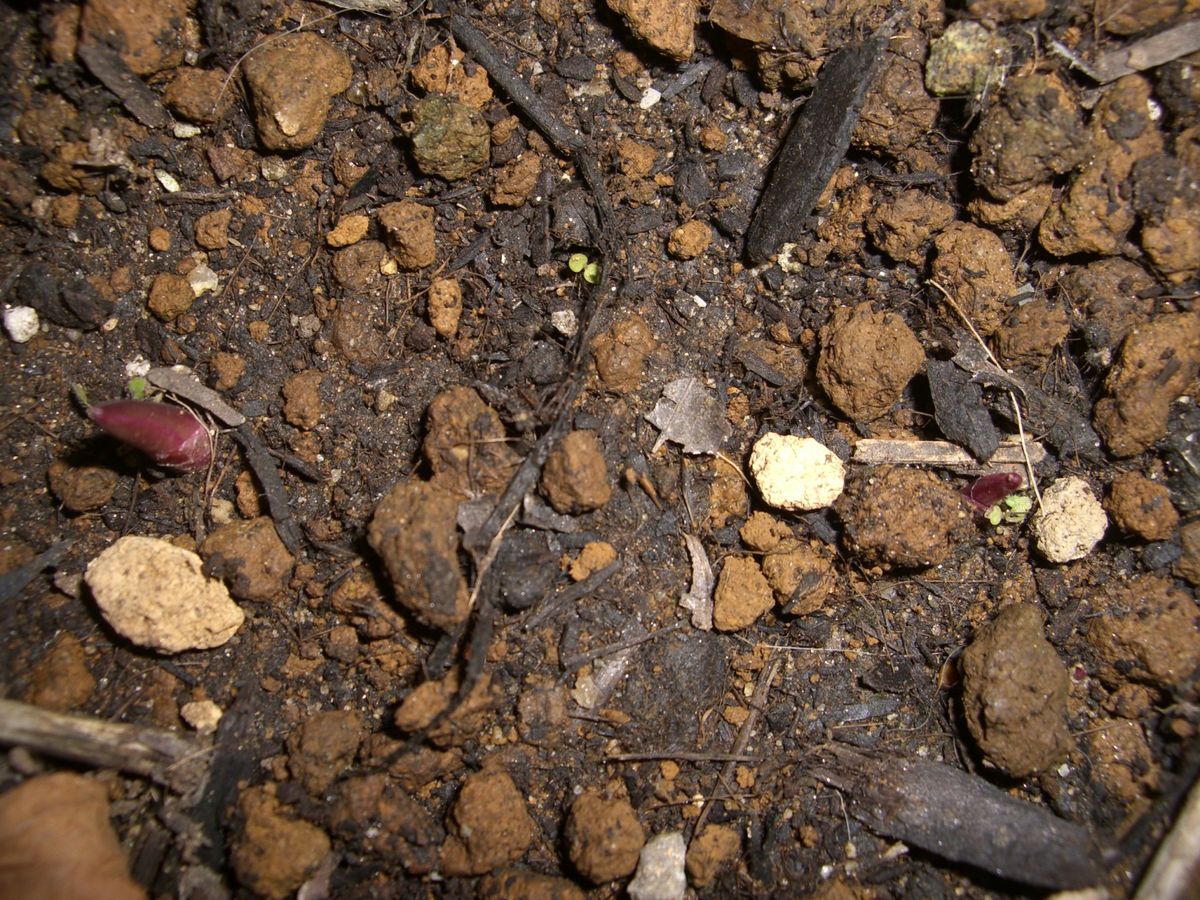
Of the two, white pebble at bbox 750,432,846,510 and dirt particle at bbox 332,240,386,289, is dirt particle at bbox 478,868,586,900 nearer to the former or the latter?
white pebble at bbox 750,432,846,510

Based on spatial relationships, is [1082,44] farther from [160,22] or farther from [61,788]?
[61,788]

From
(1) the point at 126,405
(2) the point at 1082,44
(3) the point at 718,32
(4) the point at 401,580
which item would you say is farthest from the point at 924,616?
(1) the point at 126,405

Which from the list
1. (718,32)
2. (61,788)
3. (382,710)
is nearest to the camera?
(61,788)

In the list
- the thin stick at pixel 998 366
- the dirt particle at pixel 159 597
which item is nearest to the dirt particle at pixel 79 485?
the dirt particle at pixel 159 597

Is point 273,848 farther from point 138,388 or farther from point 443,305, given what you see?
point 443,305

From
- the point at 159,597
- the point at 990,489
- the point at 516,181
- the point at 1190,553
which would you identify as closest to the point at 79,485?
the point at 159,597

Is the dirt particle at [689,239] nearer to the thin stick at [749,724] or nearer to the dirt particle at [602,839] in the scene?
the thin stick at [749,724]
